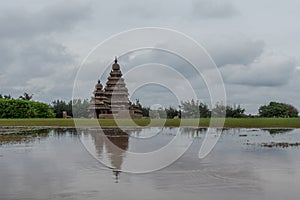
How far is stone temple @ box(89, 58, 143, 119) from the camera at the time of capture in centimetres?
5556

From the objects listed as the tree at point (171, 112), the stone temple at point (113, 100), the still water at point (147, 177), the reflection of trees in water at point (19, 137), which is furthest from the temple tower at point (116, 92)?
the still water at point (147, 177)

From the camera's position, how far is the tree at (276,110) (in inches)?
2452

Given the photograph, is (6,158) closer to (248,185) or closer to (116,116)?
(248,185)

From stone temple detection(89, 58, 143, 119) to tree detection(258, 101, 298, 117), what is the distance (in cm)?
1738

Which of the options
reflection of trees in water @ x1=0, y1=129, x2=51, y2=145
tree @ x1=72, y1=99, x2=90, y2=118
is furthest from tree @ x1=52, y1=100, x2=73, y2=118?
reflection of trees in water @ x1=0, y1=129, x2=51, y2=145

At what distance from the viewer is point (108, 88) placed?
193ft

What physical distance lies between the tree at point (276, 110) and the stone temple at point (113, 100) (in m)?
17.4

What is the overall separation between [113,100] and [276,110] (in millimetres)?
23067

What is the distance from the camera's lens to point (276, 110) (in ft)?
206

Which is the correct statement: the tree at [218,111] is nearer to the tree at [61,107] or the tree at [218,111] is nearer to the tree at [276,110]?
the tree at [276,110]

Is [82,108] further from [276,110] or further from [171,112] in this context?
[276,110]

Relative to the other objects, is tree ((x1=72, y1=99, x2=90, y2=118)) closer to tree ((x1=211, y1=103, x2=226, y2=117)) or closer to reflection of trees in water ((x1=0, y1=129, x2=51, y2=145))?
tree ((x1=211, y1=103, x2=226, y2=117))

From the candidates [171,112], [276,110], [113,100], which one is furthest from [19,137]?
[276,110]

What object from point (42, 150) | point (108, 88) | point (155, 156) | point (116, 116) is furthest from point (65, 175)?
point (108, 88)
